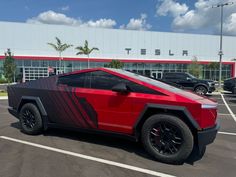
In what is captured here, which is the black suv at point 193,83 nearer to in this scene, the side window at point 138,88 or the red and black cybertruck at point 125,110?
the red and black cybertruck at point 125,110

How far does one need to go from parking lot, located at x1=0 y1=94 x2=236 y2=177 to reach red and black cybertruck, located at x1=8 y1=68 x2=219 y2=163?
30 centimetres

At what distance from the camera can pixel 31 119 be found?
19.8 ft

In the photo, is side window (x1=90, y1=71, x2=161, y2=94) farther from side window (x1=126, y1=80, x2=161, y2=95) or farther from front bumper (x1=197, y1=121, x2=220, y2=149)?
front bumper (x1=197, y1=121, x2=220, y2=149)

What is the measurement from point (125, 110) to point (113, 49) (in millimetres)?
53282

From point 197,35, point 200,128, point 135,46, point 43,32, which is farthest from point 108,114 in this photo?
point 197,35

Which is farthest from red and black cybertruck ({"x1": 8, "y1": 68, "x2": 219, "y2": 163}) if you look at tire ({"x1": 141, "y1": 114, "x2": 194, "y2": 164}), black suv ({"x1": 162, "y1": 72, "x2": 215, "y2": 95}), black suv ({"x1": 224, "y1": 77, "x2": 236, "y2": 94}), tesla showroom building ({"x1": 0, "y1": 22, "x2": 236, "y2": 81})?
tesla showroom building ({"x1": 0, "y1": 22, "x2": 236, "y2": 81})

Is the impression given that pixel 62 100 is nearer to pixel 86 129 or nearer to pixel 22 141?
pixel 86 129

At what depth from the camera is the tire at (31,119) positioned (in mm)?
5891

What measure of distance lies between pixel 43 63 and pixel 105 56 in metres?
13.7

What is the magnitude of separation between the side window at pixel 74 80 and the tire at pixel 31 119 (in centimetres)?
90

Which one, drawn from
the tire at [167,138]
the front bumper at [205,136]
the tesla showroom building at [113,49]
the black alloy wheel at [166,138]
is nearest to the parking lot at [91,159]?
the tire at [167,138]

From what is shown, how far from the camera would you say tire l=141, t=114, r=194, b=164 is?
427cm

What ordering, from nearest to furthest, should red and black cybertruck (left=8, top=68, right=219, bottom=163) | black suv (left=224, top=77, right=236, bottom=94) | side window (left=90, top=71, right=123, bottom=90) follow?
red and black cybertruck (left=8, top=68, right=219, bottom=163) → side window (left=90, top=71, right=123, bottom=90) → black suv (left=224, top=77, right=236, bottom=94)

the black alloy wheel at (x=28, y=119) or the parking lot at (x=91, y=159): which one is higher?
the black alloy wheel at (x=28, y=119)
